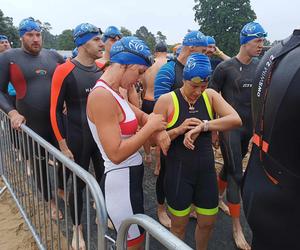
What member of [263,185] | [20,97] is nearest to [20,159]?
[20,97]

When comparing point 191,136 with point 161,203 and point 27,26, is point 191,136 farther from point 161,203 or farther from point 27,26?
point 27,26

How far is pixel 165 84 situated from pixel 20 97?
6.23 ft

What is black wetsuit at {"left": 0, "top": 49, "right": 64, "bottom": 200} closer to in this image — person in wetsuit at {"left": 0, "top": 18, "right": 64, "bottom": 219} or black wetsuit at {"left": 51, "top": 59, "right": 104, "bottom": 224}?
person in wetsuit at {"left": 0, "top": 18, "right": 64, "bottom": 219}

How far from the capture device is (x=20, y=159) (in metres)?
3.56

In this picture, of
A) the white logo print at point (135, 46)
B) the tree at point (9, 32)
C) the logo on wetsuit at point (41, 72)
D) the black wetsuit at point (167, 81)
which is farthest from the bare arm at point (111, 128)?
the tree at point (9, 32)

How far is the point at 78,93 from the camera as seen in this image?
121 inches

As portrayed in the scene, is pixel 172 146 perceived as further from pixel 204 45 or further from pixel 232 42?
pixel 232 42

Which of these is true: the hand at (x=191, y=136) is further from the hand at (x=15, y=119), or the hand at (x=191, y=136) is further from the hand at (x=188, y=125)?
the hand at (x=15, y=119)

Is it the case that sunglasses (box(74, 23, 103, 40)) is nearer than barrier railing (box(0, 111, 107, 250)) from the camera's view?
No

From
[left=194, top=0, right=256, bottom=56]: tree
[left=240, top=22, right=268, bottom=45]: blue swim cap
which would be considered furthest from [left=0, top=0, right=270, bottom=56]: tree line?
[left=240, top=22, right=268, bottom=45]: blue swim cap

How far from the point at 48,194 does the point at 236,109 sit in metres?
2.29

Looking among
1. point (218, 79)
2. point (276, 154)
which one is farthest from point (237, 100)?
point (276, 154)

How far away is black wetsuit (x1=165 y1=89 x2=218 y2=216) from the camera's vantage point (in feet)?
8.29

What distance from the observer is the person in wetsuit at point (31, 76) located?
361cm
